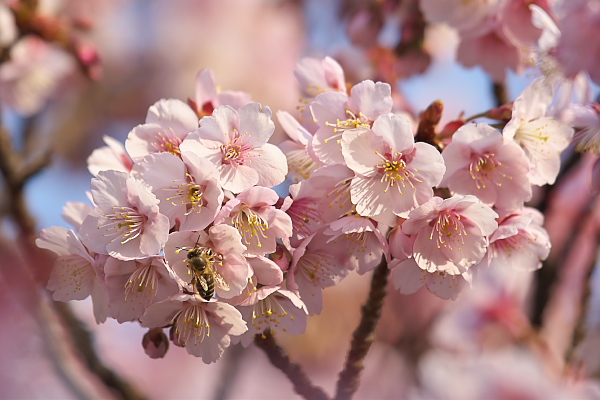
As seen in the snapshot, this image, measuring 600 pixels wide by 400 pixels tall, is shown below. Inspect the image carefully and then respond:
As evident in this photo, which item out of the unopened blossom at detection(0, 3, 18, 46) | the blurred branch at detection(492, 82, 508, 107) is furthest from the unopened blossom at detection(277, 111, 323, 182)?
the unopened blossom at detection(0, 3, 18, 46)

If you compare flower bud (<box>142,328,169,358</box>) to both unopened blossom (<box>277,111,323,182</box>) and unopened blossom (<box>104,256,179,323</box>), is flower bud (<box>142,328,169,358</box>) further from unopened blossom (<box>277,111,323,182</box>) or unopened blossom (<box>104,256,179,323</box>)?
unopened blossom (<box>277,111,323,182</box>)

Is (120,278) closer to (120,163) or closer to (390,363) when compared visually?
(120,163)

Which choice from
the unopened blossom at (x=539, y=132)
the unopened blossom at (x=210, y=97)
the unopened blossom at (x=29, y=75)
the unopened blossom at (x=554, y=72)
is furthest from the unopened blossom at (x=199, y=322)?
the unopened blossom at (x=29, y=75)

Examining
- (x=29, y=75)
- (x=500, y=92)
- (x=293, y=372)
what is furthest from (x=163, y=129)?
(x=29, y=75)

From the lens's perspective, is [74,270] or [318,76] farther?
[318,76]

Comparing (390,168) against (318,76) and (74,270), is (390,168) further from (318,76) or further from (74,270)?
(74,270)

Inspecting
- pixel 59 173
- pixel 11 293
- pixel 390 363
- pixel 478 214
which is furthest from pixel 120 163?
pixel 59 173

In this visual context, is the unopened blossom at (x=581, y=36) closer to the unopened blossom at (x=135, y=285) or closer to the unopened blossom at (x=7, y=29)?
the unopened blossom at (x=135, y=285)
